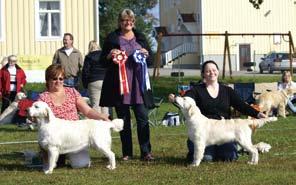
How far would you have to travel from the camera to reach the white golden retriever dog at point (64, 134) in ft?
23.0

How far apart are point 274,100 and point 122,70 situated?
22.5 ft

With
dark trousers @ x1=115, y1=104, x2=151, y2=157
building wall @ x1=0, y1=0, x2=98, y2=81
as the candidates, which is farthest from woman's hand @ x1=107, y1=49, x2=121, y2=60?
building wall @ x1=0, y1=0, x2=98, y2=81

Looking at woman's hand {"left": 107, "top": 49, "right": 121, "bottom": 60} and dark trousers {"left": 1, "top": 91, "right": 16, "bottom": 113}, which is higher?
woman's hand {"left": 107, "top": 49, "right": 121, "bottom": 60}

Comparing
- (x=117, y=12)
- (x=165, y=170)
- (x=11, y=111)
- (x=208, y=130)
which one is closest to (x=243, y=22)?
(x=117, y=12)

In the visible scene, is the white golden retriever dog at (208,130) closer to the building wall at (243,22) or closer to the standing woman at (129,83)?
the standing woman at (129,83)

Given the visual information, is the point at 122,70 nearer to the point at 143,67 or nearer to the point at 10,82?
the point at 143,67

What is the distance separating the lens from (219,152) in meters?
7.81

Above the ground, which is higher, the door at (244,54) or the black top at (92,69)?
the door at (244,54)

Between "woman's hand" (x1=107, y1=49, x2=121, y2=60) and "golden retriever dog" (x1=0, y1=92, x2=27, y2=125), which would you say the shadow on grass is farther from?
"woman's hand" (x1=107, y1=49, x2=121, y2=60)

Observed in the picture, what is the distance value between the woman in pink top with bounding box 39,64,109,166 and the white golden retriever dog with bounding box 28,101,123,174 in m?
0.26

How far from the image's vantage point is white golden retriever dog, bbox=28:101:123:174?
7.02 metres

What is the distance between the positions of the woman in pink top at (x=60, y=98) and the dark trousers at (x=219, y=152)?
1002 millimetres

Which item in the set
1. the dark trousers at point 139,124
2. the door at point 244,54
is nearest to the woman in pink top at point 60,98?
the dark trousers at point 139,124

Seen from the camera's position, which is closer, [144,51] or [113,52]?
[113,52]
